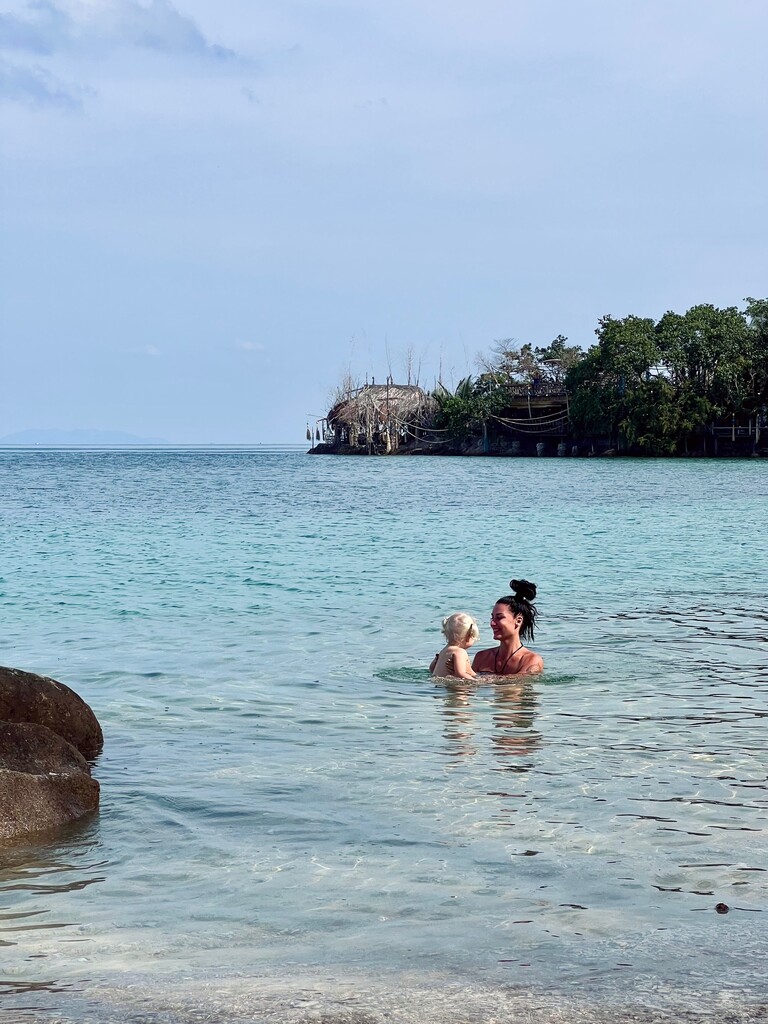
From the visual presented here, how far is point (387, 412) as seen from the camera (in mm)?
93188

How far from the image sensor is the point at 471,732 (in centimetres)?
718

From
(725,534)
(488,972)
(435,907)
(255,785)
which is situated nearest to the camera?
(488,972)

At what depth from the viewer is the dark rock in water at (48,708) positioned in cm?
623

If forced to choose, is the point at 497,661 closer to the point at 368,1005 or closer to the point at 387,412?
the point at 368,1005

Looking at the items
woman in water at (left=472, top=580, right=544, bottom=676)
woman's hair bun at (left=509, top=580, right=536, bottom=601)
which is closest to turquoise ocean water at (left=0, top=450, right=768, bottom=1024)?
woman in water at (left=472, top=580, right=544, bottom=676)

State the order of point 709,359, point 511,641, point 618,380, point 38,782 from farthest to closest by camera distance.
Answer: point 618,380 → point 709,359 → point 511,641 → point 38,782

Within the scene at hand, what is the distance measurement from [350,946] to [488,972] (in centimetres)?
53

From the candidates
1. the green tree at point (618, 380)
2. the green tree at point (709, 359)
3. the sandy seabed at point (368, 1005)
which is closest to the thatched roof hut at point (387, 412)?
the green tree at point (618, 380)

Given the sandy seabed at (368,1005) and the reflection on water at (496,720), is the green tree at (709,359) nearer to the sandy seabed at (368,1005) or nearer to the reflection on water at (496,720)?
the reflection on water at (496,720)

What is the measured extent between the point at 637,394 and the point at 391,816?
66.2m

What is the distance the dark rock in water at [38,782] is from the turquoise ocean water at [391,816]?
0.39 ft

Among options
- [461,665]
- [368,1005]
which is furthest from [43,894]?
[461,665]

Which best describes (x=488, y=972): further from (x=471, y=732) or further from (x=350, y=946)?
(x=471, y=732)

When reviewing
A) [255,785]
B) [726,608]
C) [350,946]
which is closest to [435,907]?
[350,946]
